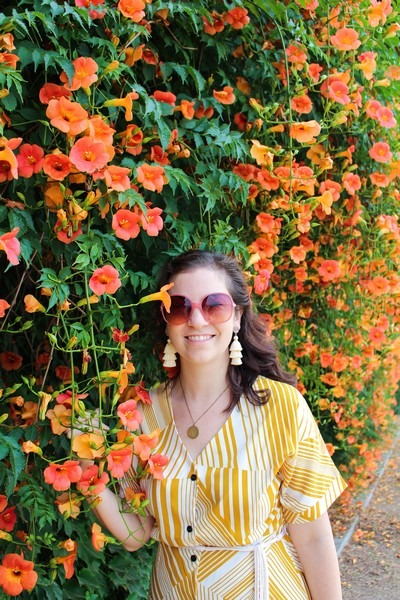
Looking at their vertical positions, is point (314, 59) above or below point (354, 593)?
above

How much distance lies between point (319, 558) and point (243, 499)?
1.02 ft

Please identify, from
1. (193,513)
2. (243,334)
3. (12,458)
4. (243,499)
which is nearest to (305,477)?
(243,499)

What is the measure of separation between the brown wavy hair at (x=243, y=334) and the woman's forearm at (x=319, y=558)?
0.38 m

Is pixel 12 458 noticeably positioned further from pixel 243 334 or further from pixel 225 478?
pixel 243 334

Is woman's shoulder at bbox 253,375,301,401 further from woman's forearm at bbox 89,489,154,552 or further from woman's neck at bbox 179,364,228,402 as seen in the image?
woman's forearm at bbox 89,489,154,552

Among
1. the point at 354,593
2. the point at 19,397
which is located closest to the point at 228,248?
the point at 19,397

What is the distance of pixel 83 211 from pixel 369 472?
4.82 m

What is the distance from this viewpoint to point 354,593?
4191 mm

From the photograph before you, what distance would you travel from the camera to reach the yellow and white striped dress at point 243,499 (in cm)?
195

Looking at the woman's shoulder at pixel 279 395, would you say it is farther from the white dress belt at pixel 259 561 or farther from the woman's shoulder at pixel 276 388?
the white dress belt at pixel 259 561

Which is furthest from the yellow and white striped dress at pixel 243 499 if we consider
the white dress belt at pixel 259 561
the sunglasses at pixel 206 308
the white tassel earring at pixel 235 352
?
the sunglasses at pixel 206 308

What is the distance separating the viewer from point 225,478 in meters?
1.94

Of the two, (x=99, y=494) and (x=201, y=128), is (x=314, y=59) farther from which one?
(x=99, y=494)

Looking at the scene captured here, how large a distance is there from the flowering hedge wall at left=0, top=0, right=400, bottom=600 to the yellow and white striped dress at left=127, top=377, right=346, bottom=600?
127 mm
